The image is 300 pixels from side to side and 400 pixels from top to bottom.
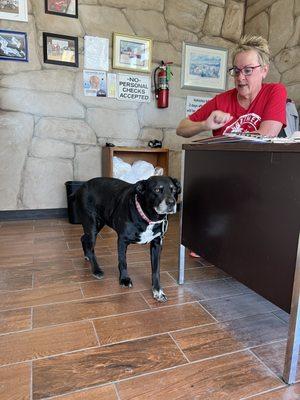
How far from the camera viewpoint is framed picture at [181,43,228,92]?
10.5 feet

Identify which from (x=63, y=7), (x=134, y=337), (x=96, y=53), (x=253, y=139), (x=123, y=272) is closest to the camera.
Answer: (x=253, y=139)

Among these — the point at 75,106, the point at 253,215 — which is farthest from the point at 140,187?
the point at 75,106

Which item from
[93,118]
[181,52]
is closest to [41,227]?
[93,118]

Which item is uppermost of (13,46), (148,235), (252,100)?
(13,46)

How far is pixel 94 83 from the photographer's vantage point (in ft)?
9.45

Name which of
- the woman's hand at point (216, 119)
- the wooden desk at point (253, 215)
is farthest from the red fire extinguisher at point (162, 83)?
the wooden desk at point (253, 215)

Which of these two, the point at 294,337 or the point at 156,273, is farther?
the point at 156,273

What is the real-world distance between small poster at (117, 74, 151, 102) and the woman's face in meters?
1.67

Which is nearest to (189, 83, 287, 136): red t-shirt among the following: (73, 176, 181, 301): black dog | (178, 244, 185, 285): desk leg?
(73, 176, 181, 301): black dog

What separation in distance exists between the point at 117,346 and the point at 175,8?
3.33m

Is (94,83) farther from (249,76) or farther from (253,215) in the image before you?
(253,215)

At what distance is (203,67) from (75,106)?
1527 mm

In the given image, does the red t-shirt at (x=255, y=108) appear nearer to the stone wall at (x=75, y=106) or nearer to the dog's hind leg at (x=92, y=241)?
the dog's hind leg at (x=92, y=241)

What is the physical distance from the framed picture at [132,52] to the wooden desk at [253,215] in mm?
1956
